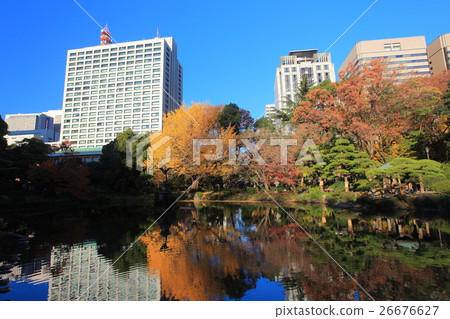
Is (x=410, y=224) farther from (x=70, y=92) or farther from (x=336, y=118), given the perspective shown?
(x=70, y=92)

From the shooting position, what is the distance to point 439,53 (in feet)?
178

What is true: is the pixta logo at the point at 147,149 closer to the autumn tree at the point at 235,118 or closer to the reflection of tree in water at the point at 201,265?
the autumn tree at the point at 235,118

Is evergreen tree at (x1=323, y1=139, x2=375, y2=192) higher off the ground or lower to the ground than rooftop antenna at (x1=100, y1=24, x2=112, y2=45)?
lower

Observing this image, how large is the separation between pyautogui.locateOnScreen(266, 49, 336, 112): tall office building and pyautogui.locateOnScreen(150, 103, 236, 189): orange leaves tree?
165 feet

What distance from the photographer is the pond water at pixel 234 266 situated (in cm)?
307

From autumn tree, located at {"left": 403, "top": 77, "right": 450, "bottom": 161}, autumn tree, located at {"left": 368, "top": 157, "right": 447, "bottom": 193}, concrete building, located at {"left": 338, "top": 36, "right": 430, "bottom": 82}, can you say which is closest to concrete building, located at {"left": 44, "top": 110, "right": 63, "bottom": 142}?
concrete building, located at {"left": 338, "top": 36, "right": 430, "bottom": 82}

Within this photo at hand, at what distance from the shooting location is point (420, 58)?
55.7 metres

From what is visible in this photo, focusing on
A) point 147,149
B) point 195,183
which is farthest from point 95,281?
point 147,149

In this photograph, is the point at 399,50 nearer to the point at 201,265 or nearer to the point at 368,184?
the point at 368,184

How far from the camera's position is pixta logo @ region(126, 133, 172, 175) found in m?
19.6

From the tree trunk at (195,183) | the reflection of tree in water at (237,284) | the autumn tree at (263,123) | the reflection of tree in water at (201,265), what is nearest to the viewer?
the reflection of tree in water at (237,284)

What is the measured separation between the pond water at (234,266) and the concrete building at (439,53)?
64.4 meters

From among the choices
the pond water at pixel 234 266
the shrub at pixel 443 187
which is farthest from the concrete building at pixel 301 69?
the pond water at pixel 234 266

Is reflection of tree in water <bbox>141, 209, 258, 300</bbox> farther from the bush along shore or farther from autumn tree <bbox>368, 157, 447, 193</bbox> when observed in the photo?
the bush along shore
